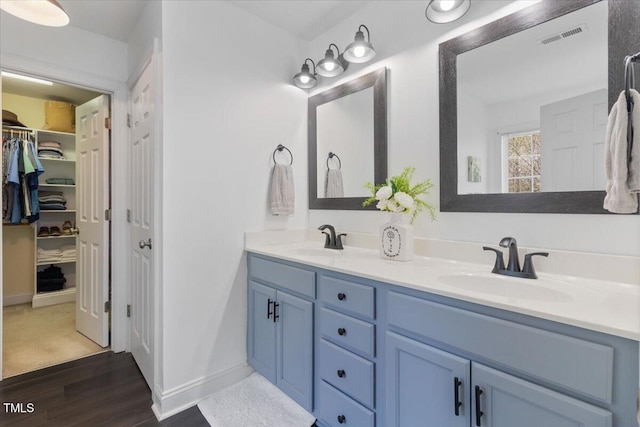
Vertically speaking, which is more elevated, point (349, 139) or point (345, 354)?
point (349, 139)

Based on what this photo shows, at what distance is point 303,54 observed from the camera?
239 cm

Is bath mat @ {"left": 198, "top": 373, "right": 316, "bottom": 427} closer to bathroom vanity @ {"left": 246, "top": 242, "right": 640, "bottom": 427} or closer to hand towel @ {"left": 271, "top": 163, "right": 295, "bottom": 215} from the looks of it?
bathroom vanity @ {"left": 246, "top": 242, "right": 640, "bottom": 427}

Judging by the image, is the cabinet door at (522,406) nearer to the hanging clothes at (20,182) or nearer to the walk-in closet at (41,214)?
the walk-in closet at (41,214)

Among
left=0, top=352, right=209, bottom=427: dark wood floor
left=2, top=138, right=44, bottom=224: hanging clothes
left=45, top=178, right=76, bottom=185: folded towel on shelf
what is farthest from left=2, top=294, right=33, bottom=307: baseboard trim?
left=0, top=352, right=209, bottom=427: dark wood floor

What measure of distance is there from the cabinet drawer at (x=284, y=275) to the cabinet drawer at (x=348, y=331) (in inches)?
5.9

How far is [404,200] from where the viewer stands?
1576 mm

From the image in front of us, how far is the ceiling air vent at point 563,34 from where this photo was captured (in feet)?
3.98

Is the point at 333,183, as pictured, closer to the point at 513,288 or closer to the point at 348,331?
the point at 348,331

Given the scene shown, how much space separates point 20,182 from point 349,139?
11.2 feet

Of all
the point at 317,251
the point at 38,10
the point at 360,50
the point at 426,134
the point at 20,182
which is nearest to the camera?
the point at 38,10

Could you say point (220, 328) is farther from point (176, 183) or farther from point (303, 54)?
point (303, 54)

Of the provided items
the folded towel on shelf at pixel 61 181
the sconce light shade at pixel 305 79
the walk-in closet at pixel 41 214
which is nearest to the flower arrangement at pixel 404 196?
the sconce light shade at pixel 305 79

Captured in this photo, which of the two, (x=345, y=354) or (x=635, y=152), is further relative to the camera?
(x=345, y=354)

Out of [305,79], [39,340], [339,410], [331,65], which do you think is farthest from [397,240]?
[39,340]
